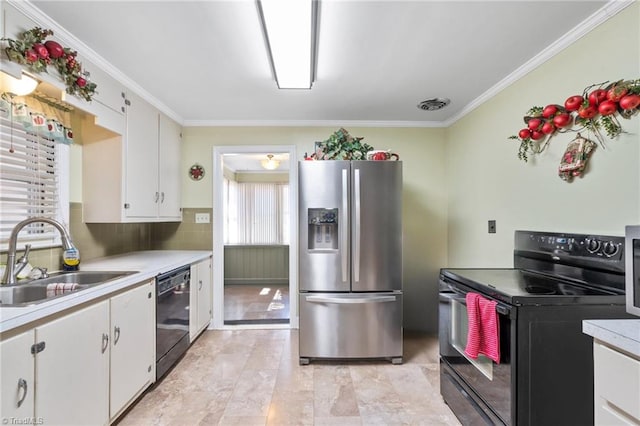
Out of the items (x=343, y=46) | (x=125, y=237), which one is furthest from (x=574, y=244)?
(x=125, y=237)

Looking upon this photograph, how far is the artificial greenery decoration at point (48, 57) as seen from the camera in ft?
4.68

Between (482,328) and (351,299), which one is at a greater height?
(482,328)

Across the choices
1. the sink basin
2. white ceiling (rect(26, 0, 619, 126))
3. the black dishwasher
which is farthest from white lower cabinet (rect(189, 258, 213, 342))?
white ceiling (rect(26, 0, 619, 126))

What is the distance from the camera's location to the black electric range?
1288mm

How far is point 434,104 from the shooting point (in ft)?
9.18

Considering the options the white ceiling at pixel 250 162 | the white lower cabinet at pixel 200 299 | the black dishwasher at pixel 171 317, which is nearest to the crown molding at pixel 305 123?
the white ceiling at pixel 250 162

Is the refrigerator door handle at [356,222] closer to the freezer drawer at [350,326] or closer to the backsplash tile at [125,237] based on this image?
the freezer drawer at [350,326]

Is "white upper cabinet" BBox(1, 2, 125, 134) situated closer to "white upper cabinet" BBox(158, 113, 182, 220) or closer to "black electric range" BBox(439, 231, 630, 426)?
"white upper cabinet" BBox(158, 113, 182, 220)

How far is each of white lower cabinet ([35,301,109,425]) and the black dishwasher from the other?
0.56m

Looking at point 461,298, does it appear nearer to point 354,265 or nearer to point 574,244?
point 574,244

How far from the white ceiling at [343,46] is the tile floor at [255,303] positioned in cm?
247

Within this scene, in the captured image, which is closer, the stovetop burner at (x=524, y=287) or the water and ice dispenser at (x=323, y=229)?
the stovetop burner at (x=524, y=287)

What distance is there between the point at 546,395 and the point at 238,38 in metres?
2.40

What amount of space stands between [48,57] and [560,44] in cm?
287
